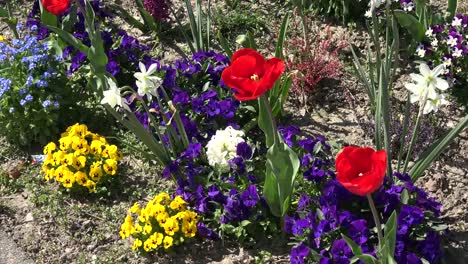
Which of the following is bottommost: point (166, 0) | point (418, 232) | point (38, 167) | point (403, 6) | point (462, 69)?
point (418, 232)

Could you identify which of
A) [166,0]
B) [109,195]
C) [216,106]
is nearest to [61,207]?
[109,195]

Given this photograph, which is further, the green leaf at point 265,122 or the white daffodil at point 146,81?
the white daffodil at point 146,81

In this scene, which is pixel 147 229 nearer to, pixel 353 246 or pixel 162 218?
pixel 162 218

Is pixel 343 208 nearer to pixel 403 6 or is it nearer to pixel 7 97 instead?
pixel 403 6

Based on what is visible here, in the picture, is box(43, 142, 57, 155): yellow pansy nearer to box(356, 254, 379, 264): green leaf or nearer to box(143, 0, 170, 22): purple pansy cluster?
box(143, 0, 170, 22): purple pansy cluster

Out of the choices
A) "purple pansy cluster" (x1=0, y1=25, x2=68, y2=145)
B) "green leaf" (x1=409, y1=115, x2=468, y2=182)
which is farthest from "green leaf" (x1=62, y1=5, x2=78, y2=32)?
"green leaf" (x1=409, y1=115, x2=468, y2=182)

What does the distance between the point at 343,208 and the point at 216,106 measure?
97 cm

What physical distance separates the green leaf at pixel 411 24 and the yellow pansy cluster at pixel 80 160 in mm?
1686

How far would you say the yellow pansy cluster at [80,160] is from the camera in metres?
3.76

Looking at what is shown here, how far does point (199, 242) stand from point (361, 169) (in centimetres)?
132

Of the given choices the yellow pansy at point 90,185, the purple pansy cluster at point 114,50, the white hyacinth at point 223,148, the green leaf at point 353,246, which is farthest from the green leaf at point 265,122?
the purple pansy cluster at point 114,50

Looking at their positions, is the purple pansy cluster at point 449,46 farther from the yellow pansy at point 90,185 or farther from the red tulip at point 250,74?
the yellow pansy at point 90,185

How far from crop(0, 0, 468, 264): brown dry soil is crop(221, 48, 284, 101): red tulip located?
1101 mm

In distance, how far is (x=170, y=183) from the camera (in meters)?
3.89
